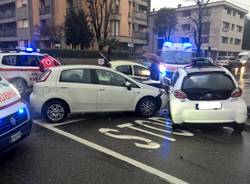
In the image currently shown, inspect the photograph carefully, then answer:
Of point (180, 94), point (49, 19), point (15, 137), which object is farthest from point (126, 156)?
point (49, 19)

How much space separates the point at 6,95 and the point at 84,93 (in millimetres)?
3213

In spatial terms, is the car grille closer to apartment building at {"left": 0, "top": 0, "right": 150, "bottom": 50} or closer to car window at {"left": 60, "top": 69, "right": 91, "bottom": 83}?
car window at {"left": 60, "top": 69, "right": 91, "bottom": 83}

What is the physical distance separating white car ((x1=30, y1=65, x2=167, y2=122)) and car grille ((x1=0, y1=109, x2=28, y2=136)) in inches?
106

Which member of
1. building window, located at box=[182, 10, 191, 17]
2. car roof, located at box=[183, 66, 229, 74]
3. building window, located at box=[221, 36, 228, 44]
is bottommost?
car roof, located at box=[183, 66, 229, 74]

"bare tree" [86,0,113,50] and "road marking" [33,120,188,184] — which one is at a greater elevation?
"bare tree" [86,0,113,50]

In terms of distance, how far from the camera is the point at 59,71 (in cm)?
830

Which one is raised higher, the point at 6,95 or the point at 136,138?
the point at 6,95

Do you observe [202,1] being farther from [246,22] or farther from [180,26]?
[246,22]

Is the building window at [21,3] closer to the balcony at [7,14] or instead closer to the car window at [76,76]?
the balcony at [7,14]

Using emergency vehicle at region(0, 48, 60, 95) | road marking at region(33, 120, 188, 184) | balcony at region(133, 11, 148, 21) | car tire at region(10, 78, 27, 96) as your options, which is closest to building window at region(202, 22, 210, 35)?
balcony at region(133, 11, 148, 21)

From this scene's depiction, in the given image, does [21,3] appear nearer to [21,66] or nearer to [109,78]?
[21,66]

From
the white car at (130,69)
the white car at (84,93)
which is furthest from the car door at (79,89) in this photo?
the white car at (130,69)

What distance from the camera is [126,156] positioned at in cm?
549

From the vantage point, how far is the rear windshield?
Answer: 22.2ft
